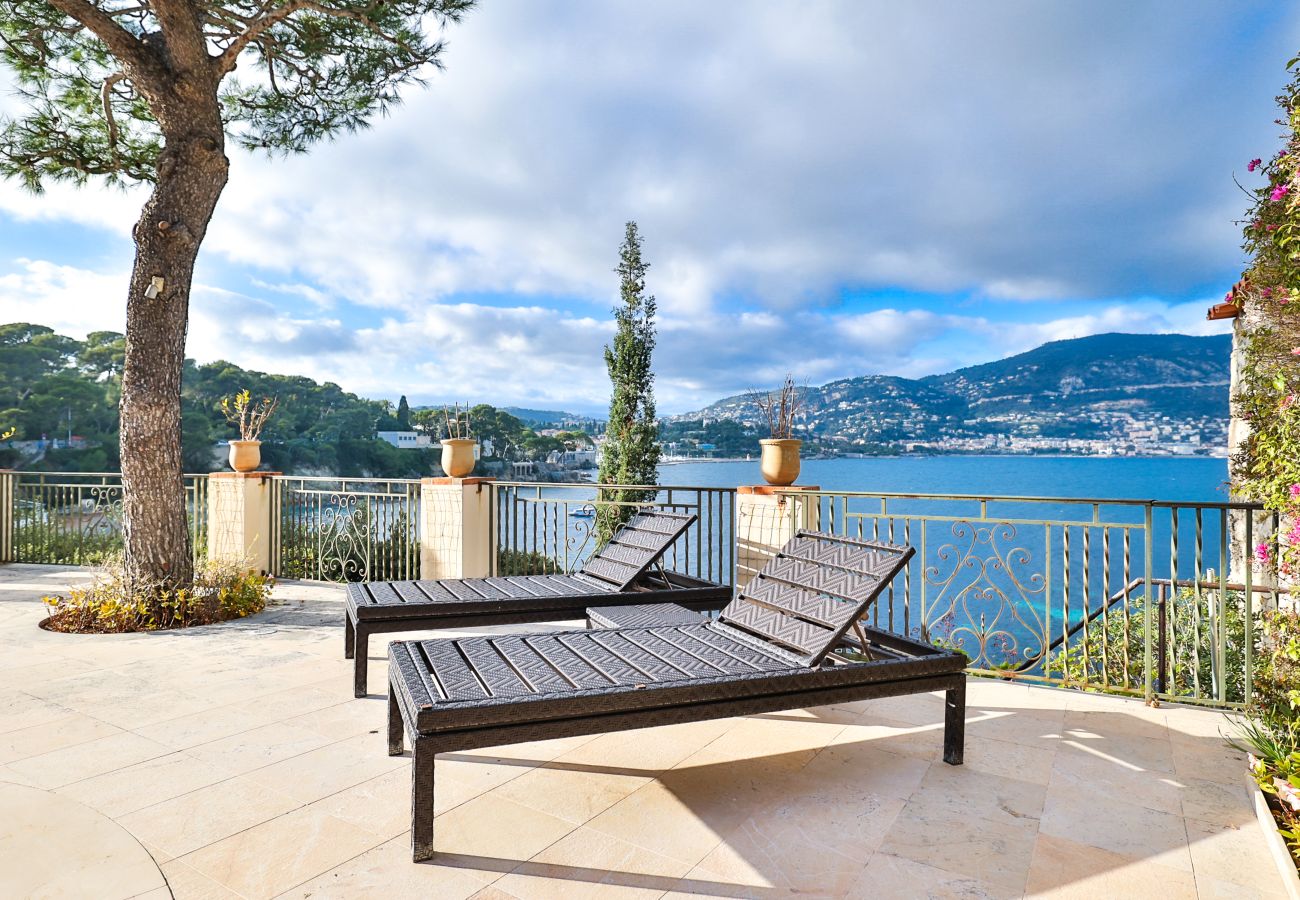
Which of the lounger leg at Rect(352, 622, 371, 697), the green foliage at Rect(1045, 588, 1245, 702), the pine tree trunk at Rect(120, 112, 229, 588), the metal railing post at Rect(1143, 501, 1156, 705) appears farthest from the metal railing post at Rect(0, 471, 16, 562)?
the metal railing post at Rect(1143, 501, 1156, 705)

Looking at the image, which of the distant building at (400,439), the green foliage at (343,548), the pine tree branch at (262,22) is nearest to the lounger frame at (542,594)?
the green foliage at (343,548)

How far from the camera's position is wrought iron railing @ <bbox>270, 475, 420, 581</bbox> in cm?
648

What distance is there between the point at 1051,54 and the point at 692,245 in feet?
51.0

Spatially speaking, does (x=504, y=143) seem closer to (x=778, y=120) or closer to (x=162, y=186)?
(x=778, y=120)

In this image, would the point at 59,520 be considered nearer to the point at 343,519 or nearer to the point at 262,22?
the point at 343,519

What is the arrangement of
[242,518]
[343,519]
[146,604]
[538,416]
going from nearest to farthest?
[146,604] < [242,518] < [343,519] < [538,416]

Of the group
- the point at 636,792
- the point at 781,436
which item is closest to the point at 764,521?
the point at 781,436

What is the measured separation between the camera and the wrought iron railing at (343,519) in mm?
6480

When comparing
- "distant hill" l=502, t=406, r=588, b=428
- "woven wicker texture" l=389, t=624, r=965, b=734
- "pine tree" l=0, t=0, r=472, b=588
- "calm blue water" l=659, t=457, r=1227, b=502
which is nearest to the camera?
"woven wicker texture" l=389, t=624, r=965, b=734

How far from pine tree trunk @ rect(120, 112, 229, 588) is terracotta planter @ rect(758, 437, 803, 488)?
4292 mm

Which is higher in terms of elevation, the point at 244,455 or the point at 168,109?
the point at 168,109

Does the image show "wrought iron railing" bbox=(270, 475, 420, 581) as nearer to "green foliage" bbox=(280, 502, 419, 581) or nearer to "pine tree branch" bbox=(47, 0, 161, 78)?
"green foliage" bbox=(280, 502, 419, 581)

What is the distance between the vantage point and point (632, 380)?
15.5 metres

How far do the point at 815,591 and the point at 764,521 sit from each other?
1919 millimetres
